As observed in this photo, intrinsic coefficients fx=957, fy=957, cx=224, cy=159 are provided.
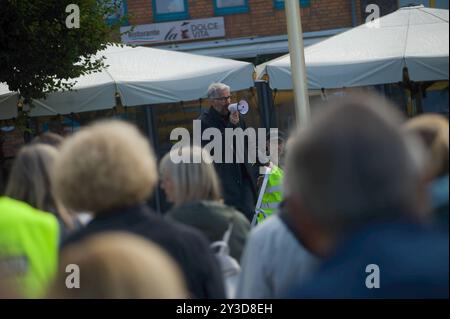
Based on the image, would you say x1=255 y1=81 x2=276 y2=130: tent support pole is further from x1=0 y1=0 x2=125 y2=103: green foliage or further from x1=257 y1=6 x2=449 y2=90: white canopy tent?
x1=0 y1=0 x2=125 y2=103: green foliage

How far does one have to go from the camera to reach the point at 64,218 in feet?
13.7

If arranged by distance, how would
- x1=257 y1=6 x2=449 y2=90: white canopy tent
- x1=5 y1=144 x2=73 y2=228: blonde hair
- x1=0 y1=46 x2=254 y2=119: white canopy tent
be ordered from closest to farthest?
x1=5 y1=144 x2=73 y2=228: blonde hair < x1=257 y1=6 x2=449 y2=90: white canopy tent < x1=0 y1=46 x2=254 y2=119: white canopy tent

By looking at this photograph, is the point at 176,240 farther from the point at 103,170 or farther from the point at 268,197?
the point at 268,197

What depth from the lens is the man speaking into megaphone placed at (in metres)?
8.20

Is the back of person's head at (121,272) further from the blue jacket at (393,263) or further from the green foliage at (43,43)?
the green foliage at (43,43)

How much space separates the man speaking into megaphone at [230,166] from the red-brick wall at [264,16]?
10.4 metres

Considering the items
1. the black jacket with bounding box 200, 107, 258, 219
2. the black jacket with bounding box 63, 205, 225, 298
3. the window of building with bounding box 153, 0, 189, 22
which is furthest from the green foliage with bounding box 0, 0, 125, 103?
the black jacket with bounding box 63, 205, 225, 298

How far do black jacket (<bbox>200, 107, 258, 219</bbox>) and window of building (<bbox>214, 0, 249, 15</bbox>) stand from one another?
34.7ft

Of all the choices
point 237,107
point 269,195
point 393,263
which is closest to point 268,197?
point 269,195

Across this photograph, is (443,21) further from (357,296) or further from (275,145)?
(357,296)

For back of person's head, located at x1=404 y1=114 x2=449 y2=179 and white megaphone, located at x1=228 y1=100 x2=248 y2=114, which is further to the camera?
white megaphone, located at x1=228 y1=100 x2=248 y2=114

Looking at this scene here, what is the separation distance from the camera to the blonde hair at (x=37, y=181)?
4.16 metres

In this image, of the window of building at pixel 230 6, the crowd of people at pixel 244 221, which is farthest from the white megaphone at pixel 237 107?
the window of building at pixel 230 6

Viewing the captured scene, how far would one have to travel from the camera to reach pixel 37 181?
4152 millimetres
